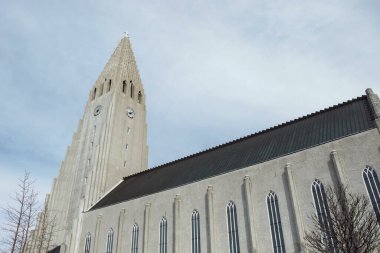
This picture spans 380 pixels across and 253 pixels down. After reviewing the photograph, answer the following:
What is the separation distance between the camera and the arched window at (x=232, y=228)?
2534cm

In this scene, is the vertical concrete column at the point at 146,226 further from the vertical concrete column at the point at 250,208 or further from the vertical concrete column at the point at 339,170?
the vertical concrete column at the point at 339,170

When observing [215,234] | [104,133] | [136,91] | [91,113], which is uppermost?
[136,91]

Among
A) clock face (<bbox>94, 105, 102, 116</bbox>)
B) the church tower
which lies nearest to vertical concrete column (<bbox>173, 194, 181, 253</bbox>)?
the church tower

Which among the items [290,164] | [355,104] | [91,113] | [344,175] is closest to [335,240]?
[344,175]

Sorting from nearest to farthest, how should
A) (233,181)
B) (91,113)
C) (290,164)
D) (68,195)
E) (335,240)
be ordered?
(335,240), (290,164), (233,181), (68,195), (91,113)

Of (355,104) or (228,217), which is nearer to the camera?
(228,217)

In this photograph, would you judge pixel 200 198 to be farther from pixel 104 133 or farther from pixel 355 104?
pixel 104 133

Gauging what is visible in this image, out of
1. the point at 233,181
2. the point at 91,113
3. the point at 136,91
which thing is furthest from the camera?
the point at 136,91

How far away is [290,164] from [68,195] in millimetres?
28717

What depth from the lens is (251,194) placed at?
2644 cm

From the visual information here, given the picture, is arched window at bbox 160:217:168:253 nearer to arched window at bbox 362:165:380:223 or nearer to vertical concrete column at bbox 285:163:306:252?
vertical concrete column at bbox 285:163:306:252

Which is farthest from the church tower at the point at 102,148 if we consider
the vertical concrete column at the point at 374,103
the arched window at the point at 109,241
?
the vertical concrete column at the point at 374,103

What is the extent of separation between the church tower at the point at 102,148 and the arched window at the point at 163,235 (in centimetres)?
1166

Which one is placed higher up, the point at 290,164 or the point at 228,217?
the point at 290,164
